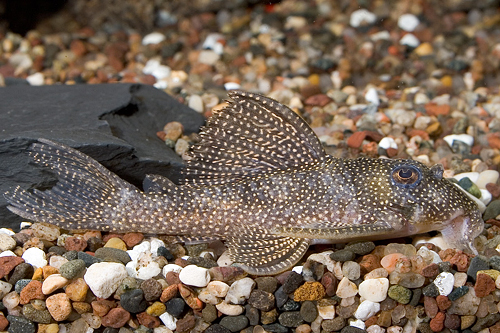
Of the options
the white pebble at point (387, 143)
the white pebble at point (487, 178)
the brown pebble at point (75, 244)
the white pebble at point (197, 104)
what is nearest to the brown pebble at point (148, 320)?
the brown pebble at point (75, 244)

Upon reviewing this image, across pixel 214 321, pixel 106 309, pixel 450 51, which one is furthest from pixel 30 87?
pixel 450 51

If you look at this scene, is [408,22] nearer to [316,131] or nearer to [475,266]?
[316,131]

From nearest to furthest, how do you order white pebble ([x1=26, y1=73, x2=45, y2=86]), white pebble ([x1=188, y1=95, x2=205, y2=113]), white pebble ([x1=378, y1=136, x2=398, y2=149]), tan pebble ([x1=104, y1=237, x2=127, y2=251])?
tan pebble ([x1=104, y1=237, x2=127, y2=251]) < white pebble ([x1=378, y1=136, x2=398, y2=149]) < white pebble ([x1=188, y1=95, x2=205, y2=113]) < white pebble ([x1=26, y1=73, x2=45, y2=86])

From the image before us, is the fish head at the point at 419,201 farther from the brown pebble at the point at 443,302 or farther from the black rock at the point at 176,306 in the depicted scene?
the black rock at the point at 176,306

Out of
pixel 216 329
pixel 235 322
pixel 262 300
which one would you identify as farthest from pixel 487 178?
pixel 216 329

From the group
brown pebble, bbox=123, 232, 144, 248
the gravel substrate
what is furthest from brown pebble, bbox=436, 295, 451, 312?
brown pebble, bbox=123, 232, 144, 248

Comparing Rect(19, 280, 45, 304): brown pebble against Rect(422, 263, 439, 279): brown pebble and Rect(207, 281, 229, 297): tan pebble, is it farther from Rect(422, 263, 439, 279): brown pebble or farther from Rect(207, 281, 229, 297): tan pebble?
Rect(422, 263, 439, 279): brown pebble
